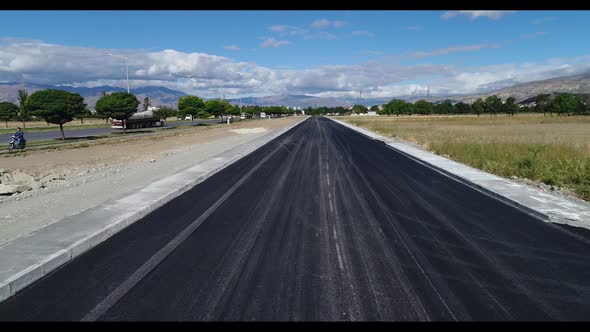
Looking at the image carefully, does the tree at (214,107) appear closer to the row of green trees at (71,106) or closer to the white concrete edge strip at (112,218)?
the row of green trees at (71,106)

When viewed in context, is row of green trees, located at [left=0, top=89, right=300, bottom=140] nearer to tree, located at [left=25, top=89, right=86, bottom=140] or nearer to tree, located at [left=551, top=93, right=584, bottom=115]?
tree, located at [left=25, top=89, right=86, bottom=140]

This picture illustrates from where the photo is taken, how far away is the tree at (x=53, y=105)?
97.2ft

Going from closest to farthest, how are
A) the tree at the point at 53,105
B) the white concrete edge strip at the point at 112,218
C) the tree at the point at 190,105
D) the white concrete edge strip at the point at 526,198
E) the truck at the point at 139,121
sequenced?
1. the white concrete edge strip at the point at 112,218
2. the white concrete edge strip at the point at 526,198
3. the tree at the point at 53,105
4. the truck at the point at 139,121
5. the tree at the point at 190,105

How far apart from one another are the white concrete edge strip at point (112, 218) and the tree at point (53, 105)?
23557 millimetres

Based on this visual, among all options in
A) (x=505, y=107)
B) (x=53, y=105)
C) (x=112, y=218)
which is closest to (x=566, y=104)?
(x=505, y=107)

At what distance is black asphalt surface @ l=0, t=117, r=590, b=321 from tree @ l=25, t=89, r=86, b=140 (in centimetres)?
2833

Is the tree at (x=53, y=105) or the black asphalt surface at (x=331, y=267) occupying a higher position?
the tree at (x=53, y=105)

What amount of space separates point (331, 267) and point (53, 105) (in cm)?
3358

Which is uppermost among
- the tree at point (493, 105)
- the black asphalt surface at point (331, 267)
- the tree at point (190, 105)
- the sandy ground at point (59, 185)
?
the tree at point (493, 105)

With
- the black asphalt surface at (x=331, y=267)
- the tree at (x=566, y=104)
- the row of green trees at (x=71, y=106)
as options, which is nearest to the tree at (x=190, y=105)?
the row of green trees at (x=71, y=106)

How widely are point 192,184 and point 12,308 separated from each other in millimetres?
7142

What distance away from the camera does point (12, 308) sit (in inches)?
158

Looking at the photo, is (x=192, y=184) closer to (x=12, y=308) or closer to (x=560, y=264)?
(x=12, y=308)

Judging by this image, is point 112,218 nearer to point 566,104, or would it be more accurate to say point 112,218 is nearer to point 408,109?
point 566,104
